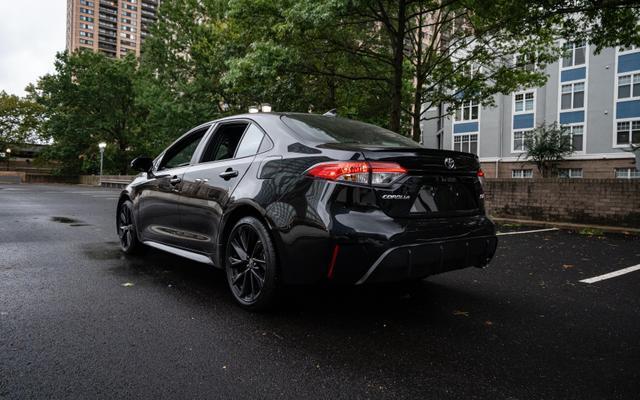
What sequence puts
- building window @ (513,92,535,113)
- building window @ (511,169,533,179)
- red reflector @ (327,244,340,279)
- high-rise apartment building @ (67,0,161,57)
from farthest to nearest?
high-rise apartment building @ (67,0,161,57), building window @ (513,92,535,113), building window @ (511,169,533,179), red reflector @ (327,244,340,279)

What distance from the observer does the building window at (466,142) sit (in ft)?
122

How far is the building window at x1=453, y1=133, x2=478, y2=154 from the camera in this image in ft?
122

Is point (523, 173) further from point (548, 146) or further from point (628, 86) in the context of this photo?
point (628, 86)

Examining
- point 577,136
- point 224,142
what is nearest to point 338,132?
point 224,142

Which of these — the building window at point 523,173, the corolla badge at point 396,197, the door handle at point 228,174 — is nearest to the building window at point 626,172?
the building window at point 523,173

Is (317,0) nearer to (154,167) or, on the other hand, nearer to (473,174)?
(154,167)

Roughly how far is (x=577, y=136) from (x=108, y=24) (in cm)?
16088

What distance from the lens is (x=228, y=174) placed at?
3.85m

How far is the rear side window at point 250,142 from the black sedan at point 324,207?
0.04ft

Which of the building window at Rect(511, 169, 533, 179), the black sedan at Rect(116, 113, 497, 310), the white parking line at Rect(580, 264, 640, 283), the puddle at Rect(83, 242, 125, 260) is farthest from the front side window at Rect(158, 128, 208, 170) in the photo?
the building window at Rect(511, 169, 533, 179)

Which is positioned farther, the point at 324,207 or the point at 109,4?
the point at 109,4

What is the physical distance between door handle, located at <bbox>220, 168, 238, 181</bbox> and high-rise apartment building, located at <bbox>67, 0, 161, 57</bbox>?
16139 centimetres

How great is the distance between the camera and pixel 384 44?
16.6 meters

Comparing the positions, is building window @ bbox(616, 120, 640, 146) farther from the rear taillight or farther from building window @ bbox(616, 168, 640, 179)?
the rear taillight
